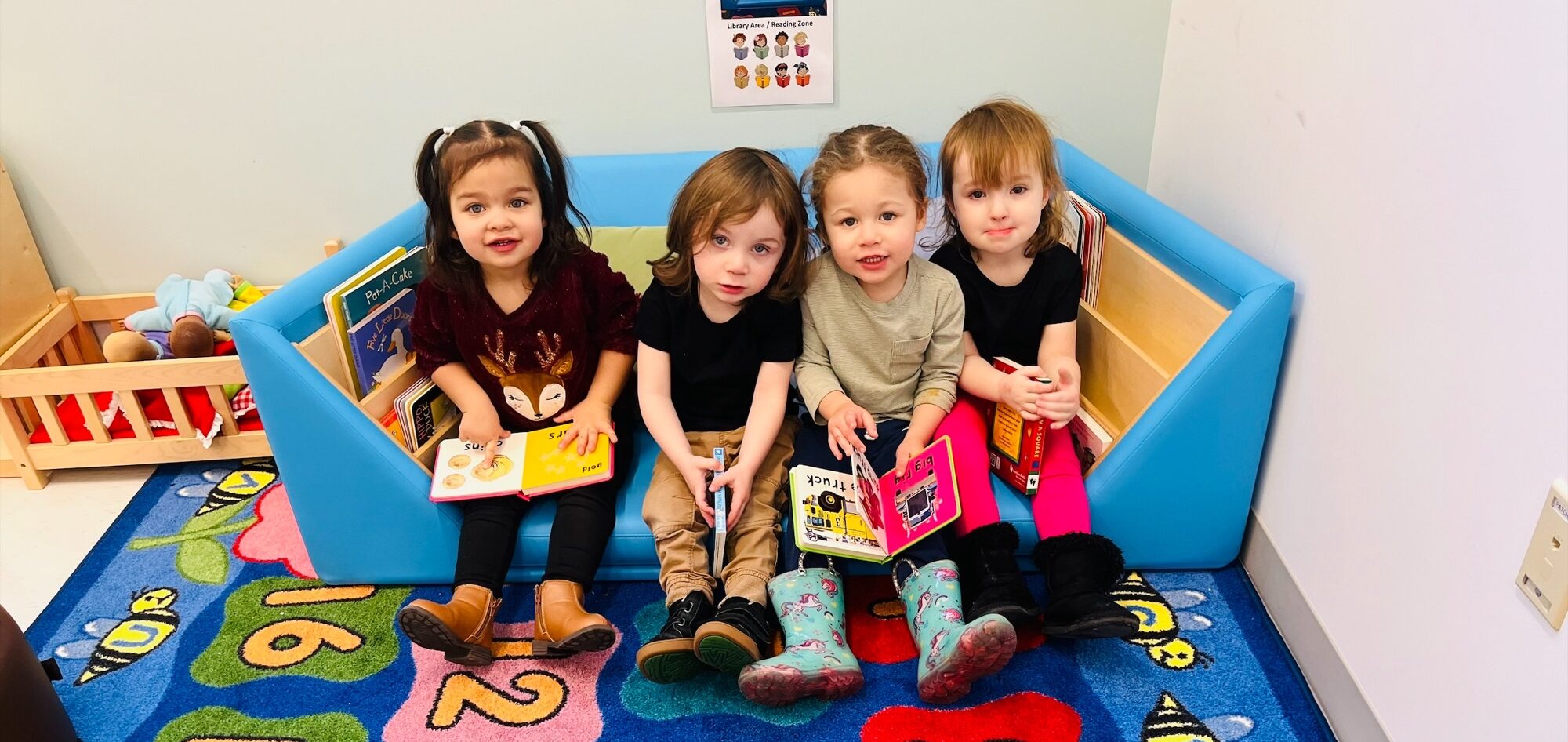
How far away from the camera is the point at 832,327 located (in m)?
1.47

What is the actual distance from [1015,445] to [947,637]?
0.33m

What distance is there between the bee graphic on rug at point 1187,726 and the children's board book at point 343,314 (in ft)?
4.12

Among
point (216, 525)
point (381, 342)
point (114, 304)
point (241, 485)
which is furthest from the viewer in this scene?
point (114, 304)

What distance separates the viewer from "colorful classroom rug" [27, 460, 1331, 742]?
1.26 meters

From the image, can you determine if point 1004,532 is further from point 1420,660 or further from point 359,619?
point 359,619

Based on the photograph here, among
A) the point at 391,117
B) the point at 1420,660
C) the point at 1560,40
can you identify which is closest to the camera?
the point at 1560,40

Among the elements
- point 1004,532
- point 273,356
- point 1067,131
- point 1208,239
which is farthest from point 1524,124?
point 273,356

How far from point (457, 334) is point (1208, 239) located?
1151 mm

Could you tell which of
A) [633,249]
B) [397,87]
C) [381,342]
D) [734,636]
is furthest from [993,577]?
[397,87]

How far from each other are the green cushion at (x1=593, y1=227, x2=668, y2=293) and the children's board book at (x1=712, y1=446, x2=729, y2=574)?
0.52 metres

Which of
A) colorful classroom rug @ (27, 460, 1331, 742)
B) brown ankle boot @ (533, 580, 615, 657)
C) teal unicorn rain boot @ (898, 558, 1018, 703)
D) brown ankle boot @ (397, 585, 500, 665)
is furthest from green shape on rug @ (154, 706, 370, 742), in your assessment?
teal unicorn rain boot @ (898, 558, 1018, 703)

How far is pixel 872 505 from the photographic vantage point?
4.65 ft

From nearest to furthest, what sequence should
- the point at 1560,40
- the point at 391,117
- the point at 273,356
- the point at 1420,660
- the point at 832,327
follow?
the point at 1560,40
the point at 1420,660
the point at 273,356
the point at 832,327
the point at 391,117

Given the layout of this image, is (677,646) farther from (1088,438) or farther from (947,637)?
(1088,438)
